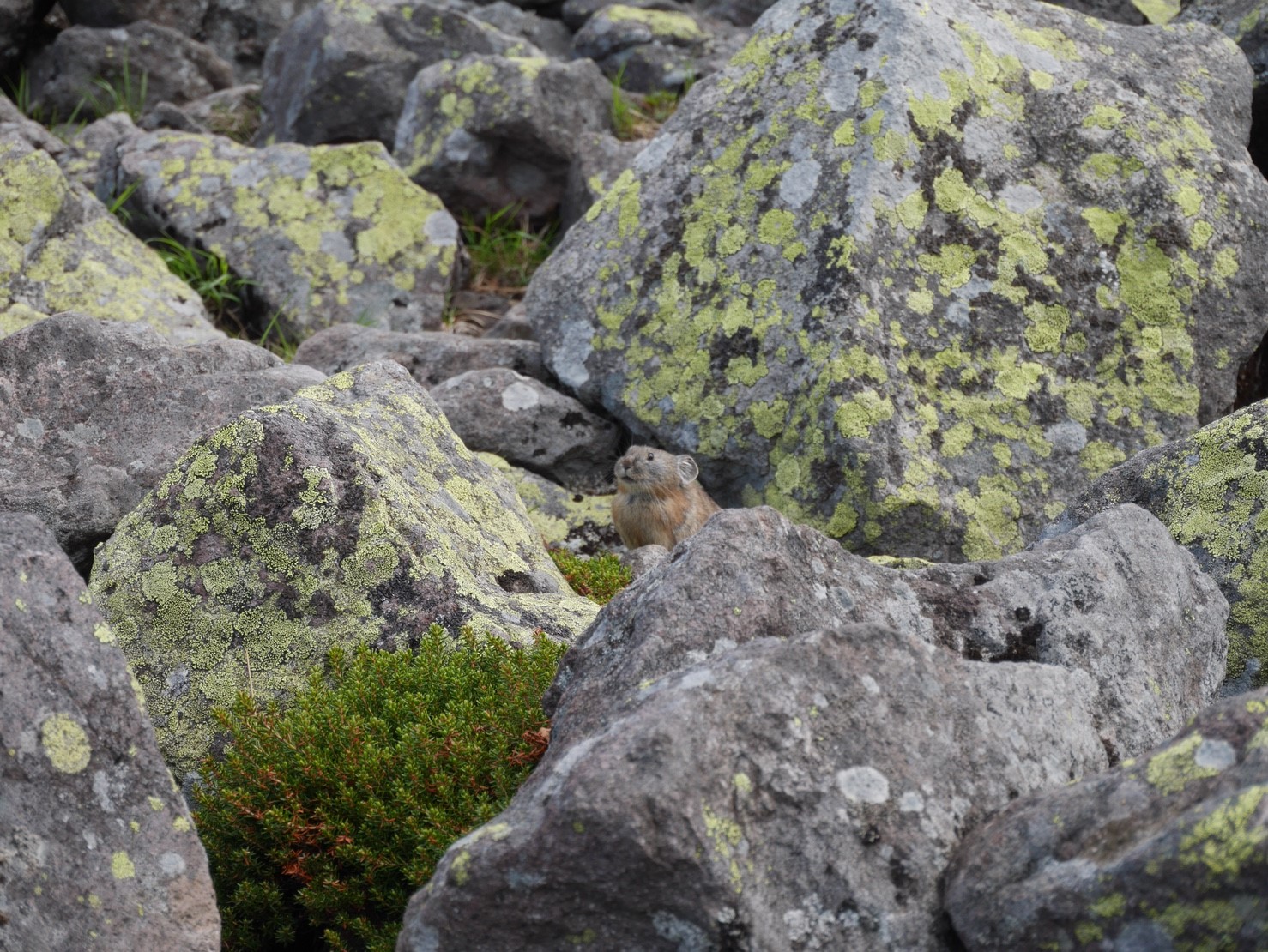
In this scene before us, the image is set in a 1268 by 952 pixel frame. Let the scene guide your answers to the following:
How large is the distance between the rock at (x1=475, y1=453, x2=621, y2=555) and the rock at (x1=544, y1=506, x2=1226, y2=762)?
3874 millimetres

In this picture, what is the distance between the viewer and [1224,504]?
5320 millimetres

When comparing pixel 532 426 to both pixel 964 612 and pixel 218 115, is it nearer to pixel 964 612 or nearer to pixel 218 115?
pixel 964 612

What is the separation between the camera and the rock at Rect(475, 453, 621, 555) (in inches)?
313

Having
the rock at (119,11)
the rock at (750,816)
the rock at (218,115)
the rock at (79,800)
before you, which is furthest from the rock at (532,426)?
the rock at (119,11)

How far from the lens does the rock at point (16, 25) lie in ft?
46.5

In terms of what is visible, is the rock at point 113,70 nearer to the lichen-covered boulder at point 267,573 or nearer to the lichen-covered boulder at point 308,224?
the lichen-covered boulder at point 308,224

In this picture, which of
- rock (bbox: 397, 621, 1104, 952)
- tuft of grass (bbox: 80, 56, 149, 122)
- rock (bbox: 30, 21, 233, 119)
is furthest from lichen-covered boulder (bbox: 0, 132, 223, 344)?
rock (bbox: 397, 621, 1104, 952)

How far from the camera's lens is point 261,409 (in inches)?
202

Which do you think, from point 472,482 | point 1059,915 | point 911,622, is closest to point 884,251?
point 472,482

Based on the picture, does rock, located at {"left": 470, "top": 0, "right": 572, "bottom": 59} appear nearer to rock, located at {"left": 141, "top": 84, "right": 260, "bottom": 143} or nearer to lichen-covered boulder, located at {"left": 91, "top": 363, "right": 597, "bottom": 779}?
rock, located at {"left": 141, "top": 84, "right": 260, "bottom": 143}

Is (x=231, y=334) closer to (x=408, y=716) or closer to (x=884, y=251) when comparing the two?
(x=884, y=251)

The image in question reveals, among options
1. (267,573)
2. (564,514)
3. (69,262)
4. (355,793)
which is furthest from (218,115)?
(355,793)

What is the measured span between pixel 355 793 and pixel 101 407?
291 cm

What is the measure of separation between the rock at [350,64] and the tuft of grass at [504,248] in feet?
7.18
